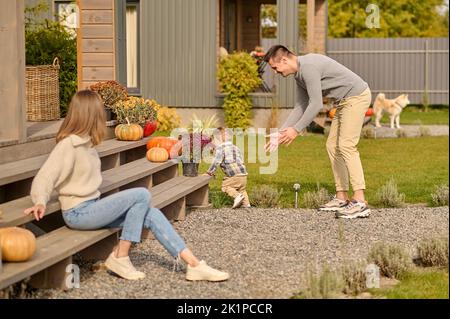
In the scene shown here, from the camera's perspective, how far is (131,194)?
256 inches

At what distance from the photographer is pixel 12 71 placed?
7.90 meters

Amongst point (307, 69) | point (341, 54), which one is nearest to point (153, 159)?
point (307, 69)

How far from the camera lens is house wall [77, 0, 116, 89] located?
10891mm

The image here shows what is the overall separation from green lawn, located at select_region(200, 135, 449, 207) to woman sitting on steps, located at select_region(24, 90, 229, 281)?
3967mm

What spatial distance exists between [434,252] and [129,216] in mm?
2371

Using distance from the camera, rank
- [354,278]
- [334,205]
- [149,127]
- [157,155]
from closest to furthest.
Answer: [354,278], [157,155], [334,205], [149,127]

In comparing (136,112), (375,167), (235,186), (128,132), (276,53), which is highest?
(276,53)

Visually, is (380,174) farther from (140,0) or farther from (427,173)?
(140,0)

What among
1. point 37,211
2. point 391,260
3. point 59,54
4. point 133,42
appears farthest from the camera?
point 133,42

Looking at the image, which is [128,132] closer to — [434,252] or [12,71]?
[12,71]

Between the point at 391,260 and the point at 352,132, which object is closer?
the point at 391,260

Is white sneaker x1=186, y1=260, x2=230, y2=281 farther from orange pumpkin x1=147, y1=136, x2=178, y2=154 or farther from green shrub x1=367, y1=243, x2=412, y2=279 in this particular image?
orange pumpkin x1=147, y1=136, x2=178, y2=154

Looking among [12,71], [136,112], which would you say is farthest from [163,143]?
[12,71]

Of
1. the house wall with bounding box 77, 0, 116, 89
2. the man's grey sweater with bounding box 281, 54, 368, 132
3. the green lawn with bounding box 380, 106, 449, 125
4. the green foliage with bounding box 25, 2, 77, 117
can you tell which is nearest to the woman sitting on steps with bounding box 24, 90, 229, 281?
the man's grey sweater with bounding box 281, 54, 368, 132
